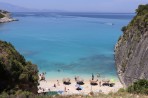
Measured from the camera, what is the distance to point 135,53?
36.6 m

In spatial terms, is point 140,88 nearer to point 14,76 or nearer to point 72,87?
point 14,76

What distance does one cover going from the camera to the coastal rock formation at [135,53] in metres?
32.9

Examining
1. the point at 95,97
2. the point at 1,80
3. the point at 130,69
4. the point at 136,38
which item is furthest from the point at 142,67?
the point at 95,97

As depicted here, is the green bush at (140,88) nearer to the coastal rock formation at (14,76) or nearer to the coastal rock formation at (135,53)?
the coastal rock formation at (14,76)

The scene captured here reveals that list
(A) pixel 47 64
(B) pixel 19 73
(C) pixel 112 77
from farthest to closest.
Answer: (A) pixel 47 64 → (C) pixel 112 77 → (B) pixel 19 73

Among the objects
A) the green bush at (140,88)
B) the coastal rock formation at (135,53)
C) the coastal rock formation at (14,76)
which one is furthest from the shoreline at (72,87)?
the green bush at (140,88)

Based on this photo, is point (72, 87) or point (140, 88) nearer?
point (140, 88)

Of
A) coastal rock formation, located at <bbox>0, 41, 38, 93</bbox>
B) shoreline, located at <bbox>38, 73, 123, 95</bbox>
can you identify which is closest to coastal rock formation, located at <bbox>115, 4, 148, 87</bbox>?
shoreline, located at <bbox>38, 73, 123, 95</bbox>

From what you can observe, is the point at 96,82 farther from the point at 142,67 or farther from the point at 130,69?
the point at 142,67

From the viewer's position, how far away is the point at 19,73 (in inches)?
859

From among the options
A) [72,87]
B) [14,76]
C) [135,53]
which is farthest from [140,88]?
[72,87]

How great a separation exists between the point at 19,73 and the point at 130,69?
57.6ft

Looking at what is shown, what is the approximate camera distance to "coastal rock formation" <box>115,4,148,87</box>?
108 ft

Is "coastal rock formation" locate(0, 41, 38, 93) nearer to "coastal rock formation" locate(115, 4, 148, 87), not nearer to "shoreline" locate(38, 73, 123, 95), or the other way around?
"coastal rock formation" locate(115, 4, 148, 87)
